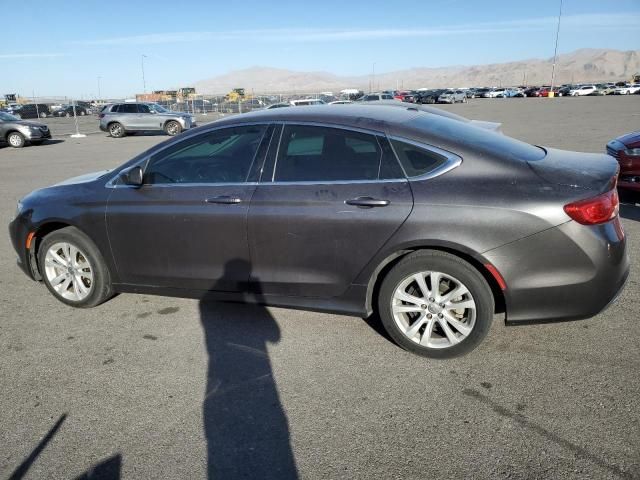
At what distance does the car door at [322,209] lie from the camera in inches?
134

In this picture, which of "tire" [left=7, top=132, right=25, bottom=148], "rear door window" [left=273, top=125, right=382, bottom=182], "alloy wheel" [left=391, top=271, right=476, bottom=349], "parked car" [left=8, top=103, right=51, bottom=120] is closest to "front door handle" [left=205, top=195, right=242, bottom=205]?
"rear door window" [left=273, top=125, right=382, bottom=182]

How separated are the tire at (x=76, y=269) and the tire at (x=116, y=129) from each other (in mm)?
22426

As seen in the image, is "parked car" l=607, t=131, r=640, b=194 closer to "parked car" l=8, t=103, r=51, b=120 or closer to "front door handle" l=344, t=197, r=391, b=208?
"front door handle" l=344, t=197, r=391, b=208

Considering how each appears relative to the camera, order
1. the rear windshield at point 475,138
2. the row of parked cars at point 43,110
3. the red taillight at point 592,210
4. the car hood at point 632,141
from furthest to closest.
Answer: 1. the row of parked cars at point 43,110
2. the car hood at point 632,141
3. the rear windshield at point 475,138
4. the red taillight at point 592,210

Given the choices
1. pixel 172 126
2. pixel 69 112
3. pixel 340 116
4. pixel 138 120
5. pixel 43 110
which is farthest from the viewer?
pixel 69 112

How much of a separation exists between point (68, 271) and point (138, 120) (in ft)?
73.4

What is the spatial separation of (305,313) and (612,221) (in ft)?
7.77

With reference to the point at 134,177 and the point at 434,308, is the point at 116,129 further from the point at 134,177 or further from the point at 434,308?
the point at 434,308

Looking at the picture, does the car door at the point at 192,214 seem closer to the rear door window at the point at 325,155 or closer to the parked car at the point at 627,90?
the rear door window at the point at 325,155

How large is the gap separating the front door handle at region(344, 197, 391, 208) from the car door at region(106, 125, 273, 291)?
0.81 meters

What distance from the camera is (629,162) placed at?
7125mm

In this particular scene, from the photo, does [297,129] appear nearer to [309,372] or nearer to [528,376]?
[309,372]

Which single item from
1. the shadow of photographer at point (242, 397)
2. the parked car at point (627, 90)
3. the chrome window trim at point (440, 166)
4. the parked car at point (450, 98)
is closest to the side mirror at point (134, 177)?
the shadow of photographer at point (242, 397)

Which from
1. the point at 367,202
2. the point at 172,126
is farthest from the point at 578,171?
the point at 172,126
